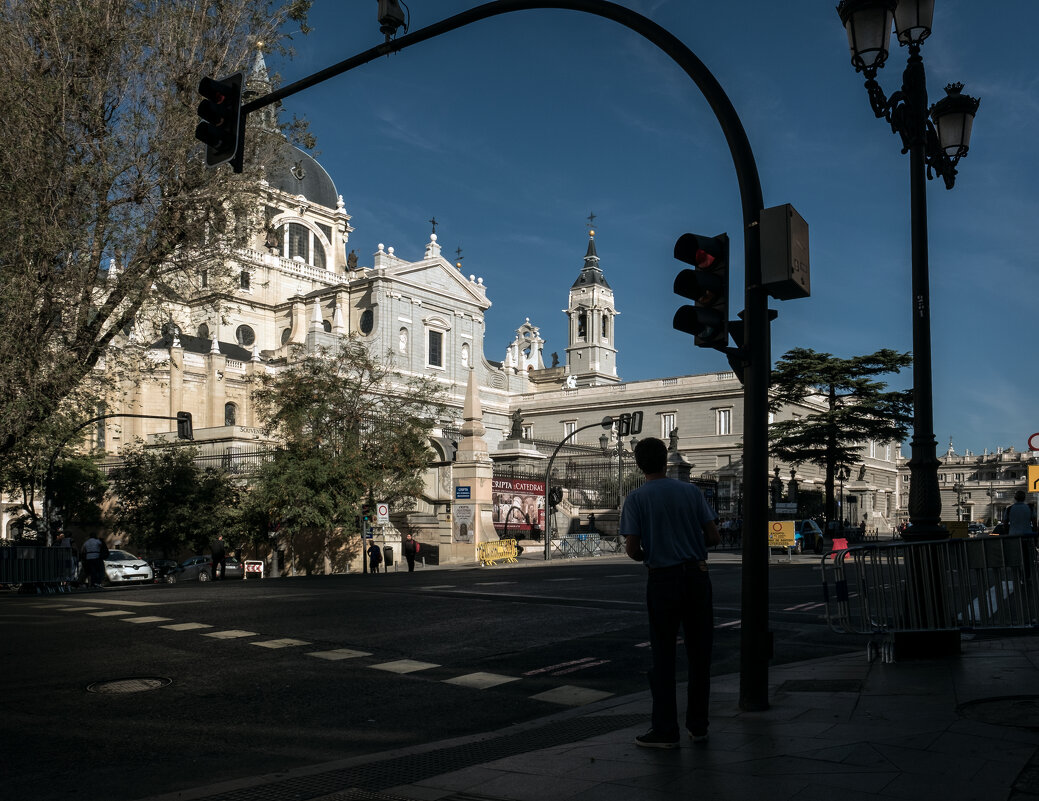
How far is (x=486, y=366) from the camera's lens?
72.8 m

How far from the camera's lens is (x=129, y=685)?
7.24 meters

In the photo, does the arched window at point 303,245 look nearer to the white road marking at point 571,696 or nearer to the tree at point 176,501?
the tree at point 176,501

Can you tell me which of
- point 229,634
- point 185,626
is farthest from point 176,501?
point 229,634

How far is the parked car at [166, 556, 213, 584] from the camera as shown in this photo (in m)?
31.5

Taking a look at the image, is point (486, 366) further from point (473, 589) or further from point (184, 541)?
point (473, 589)

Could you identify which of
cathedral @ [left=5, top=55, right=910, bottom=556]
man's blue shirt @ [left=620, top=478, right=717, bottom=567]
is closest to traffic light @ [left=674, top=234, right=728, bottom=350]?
man's blue shirt @ [left=620, top=478, right=717, bottom=567]

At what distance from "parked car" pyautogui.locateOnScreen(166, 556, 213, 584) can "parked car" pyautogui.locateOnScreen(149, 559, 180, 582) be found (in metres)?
0.30

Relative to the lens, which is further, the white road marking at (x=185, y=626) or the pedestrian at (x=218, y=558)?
the pedestrian at (x=218, y=558)

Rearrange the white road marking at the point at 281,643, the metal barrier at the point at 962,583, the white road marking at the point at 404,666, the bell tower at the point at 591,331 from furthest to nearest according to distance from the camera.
A: 1. the bell tower at the point at 591,331
2. the white road marking at the point at 281,643
3. the white road marking at the point at 404,666
4. the metal barrier at the point at 962,583

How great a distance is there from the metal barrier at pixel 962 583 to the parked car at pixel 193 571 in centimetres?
2707

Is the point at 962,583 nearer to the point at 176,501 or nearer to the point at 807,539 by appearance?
the point at 176,501

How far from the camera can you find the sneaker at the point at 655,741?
16.5 feet

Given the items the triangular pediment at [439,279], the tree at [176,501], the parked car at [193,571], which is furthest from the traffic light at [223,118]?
the triangular pediment at [439,279]

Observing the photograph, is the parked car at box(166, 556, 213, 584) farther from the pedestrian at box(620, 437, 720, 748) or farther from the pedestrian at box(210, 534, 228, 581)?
the pedestrian at box(620, 437, 720, 748)
